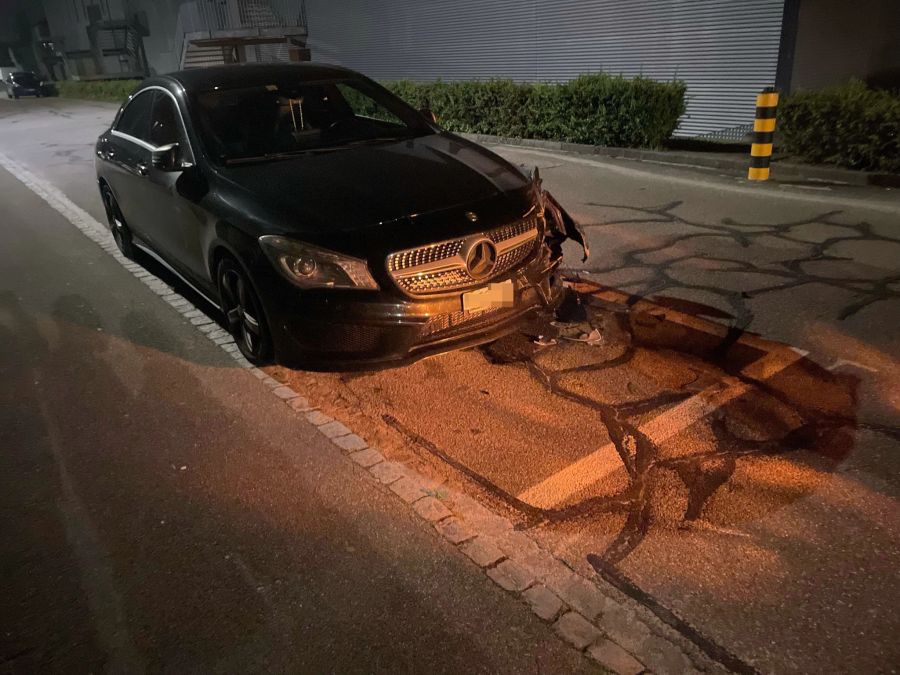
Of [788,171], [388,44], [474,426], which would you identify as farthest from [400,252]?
[388,44]

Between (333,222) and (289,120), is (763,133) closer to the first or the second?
(289,120)

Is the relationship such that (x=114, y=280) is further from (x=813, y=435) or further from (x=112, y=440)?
(x=813, y=435)

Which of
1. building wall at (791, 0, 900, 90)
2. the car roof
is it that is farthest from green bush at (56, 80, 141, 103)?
the car roof

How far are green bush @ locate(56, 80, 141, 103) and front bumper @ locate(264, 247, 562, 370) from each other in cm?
2490

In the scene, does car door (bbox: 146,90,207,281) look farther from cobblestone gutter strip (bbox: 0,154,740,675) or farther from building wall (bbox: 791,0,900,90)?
building wall (bbox: 791,0,900,90)

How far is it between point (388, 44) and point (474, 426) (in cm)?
Answer: 2003

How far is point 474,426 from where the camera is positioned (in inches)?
148

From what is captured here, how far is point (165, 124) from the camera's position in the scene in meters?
5.10

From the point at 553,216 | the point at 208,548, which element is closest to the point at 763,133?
the point at 553,216

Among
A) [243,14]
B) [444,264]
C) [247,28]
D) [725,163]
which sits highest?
[243,14]

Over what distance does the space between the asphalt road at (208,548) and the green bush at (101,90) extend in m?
24.4

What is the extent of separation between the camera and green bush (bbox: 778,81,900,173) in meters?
8.23

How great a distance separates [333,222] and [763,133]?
6998mm

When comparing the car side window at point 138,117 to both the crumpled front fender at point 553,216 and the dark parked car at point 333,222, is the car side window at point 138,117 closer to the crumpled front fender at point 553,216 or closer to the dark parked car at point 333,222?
the dark parked car at point 333,222
